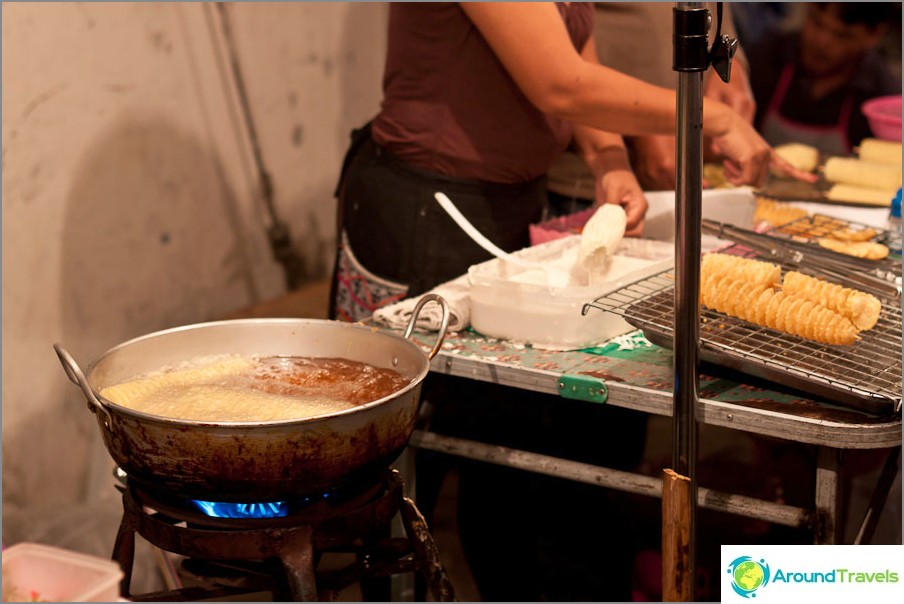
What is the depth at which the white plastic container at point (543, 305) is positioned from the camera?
2.00 m

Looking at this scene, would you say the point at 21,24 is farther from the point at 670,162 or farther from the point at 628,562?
the point at 628,562

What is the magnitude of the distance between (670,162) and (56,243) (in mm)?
1932

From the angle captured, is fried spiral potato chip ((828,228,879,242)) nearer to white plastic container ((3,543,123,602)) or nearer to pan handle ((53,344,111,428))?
pan handle ((53,344,111,428))

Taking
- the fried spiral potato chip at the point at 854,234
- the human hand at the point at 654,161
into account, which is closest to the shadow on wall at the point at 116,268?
the human hand at the point at 654,161

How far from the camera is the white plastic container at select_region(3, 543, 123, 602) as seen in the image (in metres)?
1.08

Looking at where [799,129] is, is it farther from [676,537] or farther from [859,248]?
[676,537]

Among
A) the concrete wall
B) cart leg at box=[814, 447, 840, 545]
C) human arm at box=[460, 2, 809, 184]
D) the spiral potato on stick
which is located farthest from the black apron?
cart leg at box=[814, 447, 840, 545]

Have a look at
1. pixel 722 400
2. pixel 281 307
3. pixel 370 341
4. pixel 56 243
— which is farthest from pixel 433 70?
pixel 281 307

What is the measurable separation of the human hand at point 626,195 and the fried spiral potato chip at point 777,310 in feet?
1.88

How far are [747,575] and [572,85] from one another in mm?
1260

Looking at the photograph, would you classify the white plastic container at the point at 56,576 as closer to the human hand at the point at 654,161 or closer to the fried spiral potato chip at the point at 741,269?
the fried spiral potato chip at the point at 741,269

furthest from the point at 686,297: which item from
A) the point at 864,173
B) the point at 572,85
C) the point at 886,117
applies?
the point at 886,117

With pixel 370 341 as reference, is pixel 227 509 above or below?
below

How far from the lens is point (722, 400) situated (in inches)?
70.1
